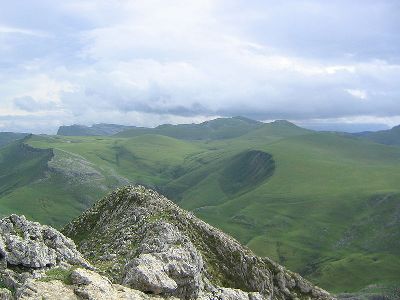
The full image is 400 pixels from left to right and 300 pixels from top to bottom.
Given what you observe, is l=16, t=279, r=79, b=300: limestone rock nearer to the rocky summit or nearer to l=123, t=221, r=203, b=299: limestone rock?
the rocky summit

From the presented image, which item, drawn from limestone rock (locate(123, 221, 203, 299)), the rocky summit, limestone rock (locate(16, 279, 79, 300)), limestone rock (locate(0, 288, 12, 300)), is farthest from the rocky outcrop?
limestone rock (locate(0, 288, 12, 300))

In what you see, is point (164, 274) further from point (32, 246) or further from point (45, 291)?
point (32, 246)

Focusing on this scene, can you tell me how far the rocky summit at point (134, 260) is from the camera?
38.8 meters

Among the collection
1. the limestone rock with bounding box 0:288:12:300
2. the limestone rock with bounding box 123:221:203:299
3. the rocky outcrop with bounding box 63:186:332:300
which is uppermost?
the limestone rock with bounding box 0:288:12:300

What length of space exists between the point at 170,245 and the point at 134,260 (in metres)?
24.8

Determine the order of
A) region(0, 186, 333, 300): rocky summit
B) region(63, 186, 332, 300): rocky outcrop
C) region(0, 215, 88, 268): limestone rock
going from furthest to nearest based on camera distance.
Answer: region(63, 186, 332, 300): rocky outcrop
region(0, 215, 88, 268): limestone rock
region(0, 186, 333, 300): rocky summit

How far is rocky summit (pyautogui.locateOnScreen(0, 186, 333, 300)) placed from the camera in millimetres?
38750

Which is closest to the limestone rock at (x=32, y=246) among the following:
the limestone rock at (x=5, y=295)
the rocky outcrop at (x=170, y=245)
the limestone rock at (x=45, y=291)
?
the rocky outcrop at (x=170, y=245)

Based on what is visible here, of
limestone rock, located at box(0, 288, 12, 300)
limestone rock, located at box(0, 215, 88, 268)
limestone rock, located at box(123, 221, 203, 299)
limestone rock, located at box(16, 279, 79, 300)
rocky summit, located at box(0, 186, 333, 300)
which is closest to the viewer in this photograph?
limestone rock, located at box(0, 288, 12, 300)

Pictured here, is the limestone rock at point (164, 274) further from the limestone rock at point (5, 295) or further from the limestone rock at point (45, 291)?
the limestone rock at point (5, 295)

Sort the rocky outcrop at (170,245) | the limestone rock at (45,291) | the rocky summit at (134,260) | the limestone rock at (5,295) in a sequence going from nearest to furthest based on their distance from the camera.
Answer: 1. the limestone rock at (5,295)
2. the limestone rock at (45,291)
3. the rocky summit at (134,260)
4. the rocky outcrop at (170,245)

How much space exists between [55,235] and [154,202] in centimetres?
4143

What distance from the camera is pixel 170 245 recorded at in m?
71.7

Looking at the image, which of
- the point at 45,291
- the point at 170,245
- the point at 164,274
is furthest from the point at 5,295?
the point at 170,245
